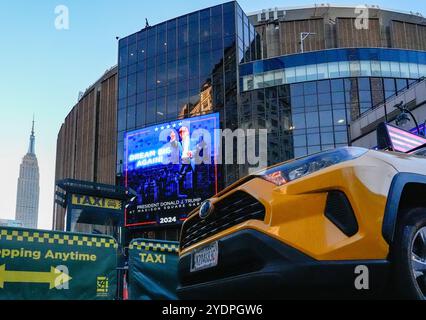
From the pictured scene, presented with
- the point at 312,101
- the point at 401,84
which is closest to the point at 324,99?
the point at 312,101

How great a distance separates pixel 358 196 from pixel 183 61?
44435 mm

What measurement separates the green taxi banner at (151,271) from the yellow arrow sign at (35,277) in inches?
41.3

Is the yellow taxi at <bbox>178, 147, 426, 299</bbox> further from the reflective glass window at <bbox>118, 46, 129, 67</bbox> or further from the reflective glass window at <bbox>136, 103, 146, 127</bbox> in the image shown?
the reflective glass window at <bbox>118, 46, 129, 67</bbox>

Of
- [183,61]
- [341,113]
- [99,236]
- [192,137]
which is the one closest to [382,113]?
[341,113]

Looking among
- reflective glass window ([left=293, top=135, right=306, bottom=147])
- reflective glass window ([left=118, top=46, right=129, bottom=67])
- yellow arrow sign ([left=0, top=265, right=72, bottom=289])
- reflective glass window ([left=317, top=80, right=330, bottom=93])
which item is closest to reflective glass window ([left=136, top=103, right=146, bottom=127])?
reflective glass window ([left=118, top=46, right=129, bottom=67])

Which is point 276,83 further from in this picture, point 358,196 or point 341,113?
point 358,196

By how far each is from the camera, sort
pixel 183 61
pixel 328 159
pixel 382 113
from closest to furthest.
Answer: pixel 328 159 → pixel 382 113 → pixel 183 61

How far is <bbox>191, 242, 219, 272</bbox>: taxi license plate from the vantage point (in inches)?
151

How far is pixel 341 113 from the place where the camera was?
43500 millimetres

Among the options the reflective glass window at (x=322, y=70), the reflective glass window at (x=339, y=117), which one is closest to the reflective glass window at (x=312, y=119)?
the reflective glass window at (x=339, y=117)

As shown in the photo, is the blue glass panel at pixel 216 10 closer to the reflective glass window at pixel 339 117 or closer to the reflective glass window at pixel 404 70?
the reflective glass window at pixel 339 117

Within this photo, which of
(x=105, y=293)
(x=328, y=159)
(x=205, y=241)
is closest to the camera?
(x=328, y=159)

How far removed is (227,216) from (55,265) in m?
3.45

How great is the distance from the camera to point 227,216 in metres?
3.91
